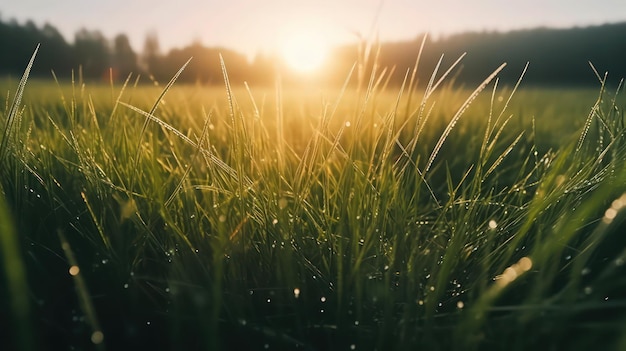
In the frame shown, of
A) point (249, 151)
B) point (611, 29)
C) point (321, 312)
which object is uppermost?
point (611, 29)

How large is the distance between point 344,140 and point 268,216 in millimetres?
976

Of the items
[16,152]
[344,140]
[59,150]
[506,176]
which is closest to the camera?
[16,152]

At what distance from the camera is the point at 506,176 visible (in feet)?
4.41

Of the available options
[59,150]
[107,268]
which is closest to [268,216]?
[107,268]

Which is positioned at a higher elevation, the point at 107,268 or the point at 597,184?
the point at 597,184

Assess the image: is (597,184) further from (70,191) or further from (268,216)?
(70,191)

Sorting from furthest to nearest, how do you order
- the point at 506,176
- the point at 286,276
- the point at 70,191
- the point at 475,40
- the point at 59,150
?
the point at 475,40
the point at 506,176
the point at 59,150
the point at 70,191
the point at 286,276

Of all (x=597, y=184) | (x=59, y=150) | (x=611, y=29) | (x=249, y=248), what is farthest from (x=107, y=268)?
(x=611, y=29)

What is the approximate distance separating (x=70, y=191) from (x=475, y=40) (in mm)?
15865

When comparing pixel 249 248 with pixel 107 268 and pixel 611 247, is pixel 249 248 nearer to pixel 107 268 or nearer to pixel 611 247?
pixel 107 268

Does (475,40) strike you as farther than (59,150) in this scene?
Yes

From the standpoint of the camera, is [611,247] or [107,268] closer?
[107,268]

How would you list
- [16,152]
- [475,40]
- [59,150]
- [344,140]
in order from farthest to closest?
[475,40] < [344,140] < [59,150] < [16,152]

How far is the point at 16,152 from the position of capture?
655 mm
